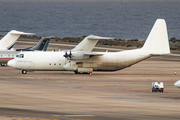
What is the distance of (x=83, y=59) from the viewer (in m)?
57.6

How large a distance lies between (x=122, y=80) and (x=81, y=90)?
1102cm

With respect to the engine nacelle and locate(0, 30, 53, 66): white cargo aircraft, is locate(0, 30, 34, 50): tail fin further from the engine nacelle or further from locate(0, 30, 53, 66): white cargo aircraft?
the engine nacelle

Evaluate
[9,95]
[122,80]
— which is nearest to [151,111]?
[9,95]

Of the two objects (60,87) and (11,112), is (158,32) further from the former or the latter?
(11,112)

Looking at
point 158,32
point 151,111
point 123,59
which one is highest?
point 158,32

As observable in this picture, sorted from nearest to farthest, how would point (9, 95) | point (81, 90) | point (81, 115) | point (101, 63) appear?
1. point (81, 115)
2. point (9, 95)
3. point (81, 90)
4. point (101, 63)

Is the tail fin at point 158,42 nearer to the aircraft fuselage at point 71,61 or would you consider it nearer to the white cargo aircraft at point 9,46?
the aircraft fuselage at point 71,61

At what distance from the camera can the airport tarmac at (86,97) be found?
26375 mm

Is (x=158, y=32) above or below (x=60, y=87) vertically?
above

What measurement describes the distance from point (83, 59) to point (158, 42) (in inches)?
436

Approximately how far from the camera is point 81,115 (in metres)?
25.9

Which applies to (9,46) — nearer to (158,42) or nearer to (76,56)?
(76,56)

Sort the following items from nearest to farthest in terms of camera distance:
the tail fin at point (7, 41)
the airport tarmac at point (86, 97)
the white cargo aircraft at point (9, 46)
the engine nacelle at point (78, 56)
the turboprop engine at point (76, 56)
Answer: the airport tarmac at point (86, 97) < the turboprop engine at point (76, 56) < the engine nacelle at point (78, 56) < the white cargo aircraft at point (9, 46) < the tail fin at point (7, 41)

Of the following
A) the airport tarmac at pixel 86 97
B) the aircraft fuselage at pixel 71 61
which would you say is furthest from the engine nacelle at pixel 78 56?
the airport tarmac at pixel 86 97
